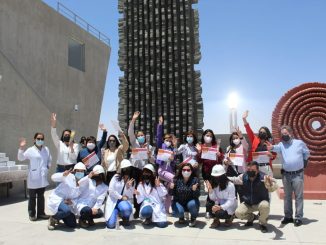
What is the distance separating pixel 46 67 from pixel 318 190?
9.39 meters

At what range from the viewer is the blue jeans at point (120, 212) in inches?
218

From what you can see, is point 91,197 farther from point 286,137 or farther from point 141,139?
point 286,137

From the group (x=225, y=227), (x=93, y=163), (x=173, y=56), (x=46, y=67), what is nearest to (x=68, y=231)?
(x=93, y=163)

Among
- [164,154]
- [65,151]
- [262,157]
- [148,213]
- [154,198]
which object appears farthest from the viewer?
[65,151]

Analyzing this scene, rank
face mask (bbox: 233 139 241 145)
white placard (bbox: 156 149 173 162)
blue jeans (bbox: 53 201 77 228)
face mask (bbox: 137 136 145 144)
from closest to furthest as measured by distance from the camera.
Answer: blue jeans (bbox: 53 201 77 228) < face mask (bbox: 233 139 241 145) < white placard (bbox: 156 149 173 162) < face mask (bbox: 137 136 145 144)

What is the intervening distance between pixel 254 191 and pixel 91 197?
2.61m

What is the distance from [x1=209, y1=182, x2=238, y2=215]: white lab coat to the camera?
5.42 m

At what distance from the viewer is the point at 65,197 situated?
→ 5648 mm

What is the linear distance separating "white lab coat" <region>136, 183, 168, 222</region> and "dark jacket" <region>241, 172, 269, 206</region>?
133 cm

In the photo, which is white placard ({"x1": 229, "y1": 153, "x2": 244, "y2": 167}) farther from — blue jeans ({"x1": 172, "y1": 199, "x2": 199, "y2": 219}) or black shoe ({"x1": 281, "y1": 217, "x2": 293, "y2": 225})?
black shoe ({"x1": 281, "y1": 217, "x2": 293, "y2": 225})

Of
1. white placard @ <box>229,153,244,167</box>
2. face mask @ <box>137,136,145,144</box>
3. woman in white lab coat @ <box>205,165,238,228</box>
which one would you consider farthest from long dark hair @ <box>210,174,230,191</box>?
face mask @ <box>137,136,145,144</box>

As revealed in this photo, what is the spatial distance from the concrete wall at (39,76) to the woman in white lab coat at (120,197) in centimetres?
543

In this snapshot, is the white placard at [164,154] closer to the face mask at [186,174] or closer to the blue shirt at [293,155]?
the face mask at [186,174]

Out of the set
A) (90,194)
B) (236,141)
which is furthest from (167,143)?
(90,194)
